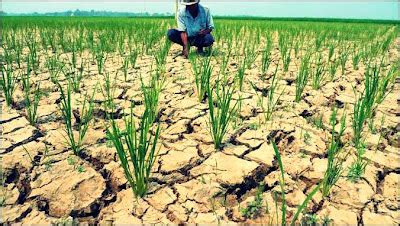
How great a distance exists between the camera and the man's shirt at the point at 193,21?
359 centimetres

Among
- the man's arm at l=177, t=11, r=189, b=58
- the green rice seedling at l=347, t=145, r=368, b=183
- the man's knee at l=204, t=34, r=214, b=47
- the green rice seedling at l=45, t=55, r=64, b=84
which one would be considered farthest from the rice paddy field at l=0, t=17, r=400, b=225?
the man's knee at l=204, t=34, r=214, b=47

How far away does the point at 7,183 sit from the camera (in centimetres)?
129

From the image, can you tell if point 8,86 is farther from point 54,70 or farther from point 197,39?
point 197,39

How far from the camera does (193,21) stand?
365cm

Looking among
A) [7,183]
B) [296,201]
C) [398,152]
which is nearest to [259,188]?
[296,201]

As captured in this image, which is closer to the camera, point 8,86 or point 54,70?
point 8,86

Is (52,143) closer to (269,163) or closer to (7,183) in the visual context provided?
(7,183)

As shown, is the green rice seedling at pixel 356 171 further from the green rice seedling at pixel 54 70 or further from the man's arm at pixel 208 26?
the man's arm at pixel 208 26

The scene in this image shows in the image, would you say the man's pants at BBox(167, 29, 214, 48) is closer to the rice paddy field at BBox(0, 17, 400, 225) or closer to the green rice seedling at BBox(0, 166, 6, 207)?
the rice paddy field at BBox(0, 17, 400, 225)

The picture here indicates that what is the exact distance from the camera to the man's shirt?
359 cm

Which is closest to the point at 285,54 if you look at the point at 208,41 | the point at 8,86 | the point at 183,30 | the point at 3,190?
the point at 208,41

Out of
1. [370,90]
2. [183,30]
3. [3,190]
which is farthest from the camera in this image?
[183,30]

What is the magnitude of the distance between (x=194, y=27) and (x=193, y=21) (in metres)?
0.07

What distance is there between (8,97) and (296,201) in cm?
184
